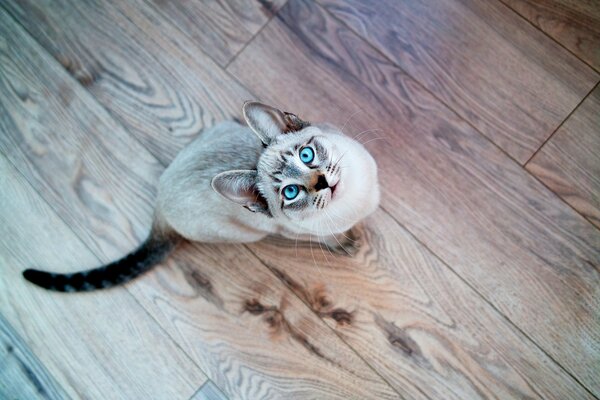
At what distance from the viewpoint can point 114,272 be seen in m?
1.70

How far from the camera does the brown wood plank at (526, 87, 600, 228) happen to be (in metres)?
1.67

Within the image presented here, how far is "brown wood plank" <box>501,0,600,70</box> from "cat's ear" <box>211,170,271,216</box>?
1.34 m

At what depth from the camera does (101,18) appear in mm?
1935

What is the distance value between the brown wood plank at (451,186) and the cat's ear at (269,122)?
1.48 ft

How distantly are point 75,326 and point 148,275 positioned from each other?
0.36 m

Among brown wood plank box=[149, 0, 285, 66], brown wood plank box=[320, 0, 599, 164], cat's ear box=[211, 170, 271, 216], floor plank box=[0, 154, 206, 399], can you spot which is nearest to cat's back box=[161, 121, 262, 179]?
cat's ear box=[211, 170, 271, 216]

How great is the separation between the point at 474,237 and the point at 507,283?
0.68 feet

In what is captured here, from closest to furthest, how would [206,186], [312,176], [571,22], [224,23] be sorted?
[312,176] → [206,186] → [571,22] → [224,23]

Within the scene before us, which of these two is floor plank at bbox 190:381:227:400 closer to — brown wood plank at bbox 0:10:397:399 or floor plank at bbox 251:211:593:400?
brown wood plank at bbox 0:10:397:399

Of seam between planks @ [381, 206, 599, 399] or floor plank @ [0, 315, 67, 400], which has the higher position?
seam between planks @ [381, 206, 599, 399]

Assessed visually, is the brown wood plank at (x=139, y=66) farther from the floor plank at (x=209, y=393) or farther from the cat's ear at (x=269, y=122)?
the floor plank at (x=209, y=393)

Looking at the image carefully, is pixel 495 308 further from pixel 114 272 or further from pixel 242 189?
pixel 114 272

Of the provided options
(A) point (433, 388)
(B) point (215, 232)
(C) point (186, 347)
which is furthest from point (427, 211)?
(C) point (186, 347)

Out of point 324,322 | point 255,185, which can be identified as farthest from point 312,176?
point 324,322
